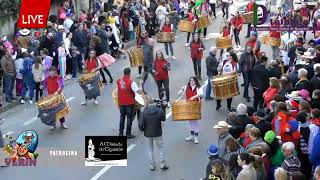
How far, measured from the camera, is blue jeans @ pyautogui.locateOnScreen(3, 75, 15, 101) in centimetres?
1898

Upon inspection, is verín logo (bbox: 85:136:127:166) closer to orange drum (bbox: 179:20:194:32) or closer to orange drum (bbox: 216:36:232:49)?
A: orange drum (bbox: 216:36:232:49)

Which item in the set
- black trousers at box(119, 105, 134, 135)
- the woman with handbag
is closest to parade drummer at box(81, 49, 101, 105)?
the woman with handbag

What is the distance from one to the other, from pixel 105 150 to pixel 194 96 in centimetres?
365

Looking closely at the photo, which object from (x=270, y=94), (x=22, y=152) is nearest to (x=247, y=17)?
(x=270, y=94)

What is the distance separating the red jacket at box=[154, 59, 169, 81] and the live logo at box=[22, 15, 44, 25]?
6343 mm

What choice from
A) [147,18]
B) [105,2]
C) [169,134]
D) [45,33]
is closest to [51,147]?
[169,134]

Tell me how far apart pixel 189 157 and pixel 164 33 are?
938cm

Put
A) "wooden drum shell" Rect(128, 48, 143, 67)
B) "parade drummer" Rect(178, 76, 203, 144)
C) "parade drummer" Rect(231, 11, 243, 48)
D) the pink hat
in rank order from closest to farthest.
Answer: the pink hat, "parade drummer" Rect(178, 76, 203, 144), "wooden drum shell" Rect(128, 48, 143, 67), "parade drummer" Rect(231, 11, 243, 48)

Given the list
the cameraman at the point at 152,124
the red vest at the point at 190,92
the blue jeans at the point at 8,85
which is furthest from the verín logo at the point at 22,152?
the blue jeans at the point at 8,85

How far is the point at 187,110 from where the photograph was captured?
1477 cm

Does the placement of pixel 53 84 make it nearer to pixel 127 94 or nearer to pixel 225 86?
pixel 127 94

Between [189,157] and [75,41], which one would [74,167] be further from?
[75,41]

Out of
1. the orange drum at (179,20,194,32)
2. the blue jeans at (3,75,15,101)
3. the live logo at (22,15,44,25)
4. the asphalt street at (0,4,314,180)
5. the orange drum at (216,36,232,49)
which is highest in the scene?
the live logo at (22,15,44,25)

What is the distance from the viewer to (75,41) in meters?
22.4
